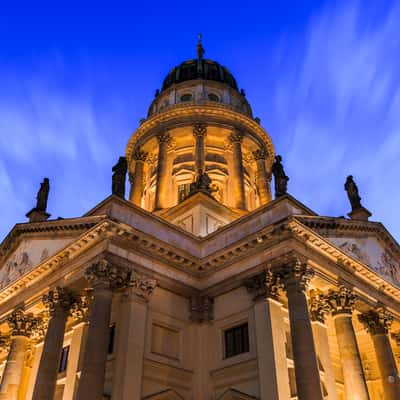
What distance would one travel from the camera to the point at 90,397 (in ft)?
55.9

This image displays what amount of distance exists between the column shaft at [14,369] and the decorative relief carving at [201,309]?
8772 mm

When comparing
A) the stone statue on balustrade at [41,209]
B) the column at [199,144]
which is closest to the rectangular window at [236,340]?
the stone statue on balustrade at [41,209]

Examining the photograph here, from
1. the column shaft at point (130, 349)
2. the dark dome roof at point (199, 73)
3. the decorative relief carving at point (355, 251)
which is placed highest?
the dark dome roof at point (199, 73)

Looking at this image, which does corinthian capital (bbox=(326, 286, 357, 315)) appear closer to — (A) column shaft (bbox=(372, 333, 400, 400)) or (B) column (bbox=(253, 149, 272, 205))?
(A) column shaft (bbox=(372, 333, 400, 400))

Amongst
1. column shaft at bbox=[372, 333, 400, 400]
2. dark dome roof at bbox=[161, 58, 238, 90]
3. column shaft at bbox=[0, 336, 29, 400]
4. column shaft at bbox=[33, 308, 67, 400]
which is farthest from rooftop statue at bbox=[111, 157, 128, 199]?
dark dome roof at bbox=[161, 58, 238, 90]

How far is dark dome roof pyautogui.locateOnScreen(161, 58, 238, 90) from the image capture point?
150 feet

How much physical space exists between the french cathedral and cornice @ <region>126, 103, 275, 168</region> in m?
13.5

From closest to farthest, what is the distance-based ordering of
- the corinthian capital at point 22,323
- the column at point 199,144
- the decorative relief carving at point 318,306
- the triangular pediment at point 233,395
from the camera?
1. the triangular pediment at point 233,395
2. the decorative relief carving at point 318,306
3. the corinthian capital at point 22,323
4. the column at point 199,144

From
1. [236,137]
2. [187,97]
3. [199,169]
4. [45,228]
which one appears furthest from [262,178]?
[45,228]

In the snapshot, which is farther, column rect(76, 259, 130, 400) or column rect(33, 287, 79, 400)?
column rect(33, 287, 79, 400)

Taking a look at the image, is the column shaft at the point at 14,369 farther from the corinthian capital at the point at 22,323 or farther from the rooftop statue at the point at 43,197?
the rooftop statue at the point at 43,197

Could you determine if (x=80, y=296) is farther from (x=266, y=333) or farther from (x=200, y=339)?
(x=266, y=333)

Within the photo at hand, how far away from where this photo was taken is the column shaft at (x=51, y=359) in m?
20.1

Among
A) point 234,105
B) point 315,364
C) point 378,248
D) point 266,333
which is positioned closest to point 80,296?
point 266,333
